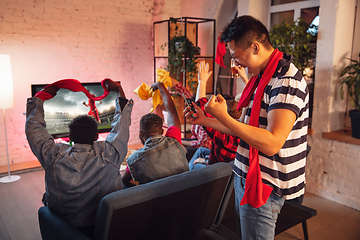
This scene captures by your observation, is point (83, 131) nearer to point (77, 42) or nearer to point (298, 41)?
point (298, 41)

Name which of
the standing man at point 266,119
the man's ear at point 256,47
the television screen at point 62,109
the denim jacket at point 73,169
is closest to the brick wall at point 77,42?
the television screen at point 62,109

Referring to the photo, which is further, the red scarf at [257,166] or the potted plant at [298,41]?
the potted plant at [298,41]

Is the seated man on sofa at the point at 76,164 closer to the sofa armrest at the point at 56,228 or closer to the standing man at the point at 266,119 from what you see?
the sofa armrest at the point at 56,228

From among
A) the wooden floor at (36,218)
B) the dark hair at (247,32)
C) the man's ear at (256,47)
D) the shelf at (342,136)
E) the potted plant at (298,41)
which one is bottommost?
the wooden floor at (36,218)

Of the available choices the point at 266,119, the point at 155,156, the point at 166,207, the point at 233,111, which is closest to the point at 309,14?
the point at 233,111

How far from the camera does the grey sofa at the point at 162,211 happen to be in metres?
1.45

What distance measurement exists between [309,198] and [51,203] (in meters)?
2.67

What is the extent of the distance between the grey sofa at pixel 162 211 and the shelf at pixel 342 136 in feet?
5.60

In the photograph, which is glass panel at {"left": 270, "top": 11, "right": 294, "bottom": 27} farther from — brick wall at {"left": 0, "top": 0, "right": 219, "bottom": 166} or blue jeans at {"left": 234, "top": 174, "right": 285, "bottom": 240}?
blue jeans at {"left": 234, "top": 174, "right": 285, "bottom": 240}

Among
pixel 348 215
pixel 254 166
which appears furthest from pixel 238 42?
pixel 348 215

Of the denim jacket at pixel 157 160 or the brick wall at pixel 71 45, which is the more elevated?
the brick wall at pixel 71 45

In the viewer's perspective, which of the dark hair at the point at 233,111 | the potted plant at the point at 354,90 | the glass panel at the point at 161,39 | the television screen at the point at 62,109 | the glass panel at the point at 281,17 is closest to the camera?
A: the dark hair at the point at 233,111

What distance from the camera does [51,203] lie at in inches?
68.3

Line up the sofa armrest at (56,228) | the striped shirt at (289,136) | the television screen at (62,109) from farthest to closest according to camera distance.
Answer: the television screen at (62,109), the sofa armrest at (56,228), the striped shirt at (289,136)
